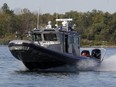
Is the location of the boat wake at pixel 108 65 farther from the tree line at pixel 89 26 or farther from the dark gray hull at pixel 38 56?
the tree line at pixel 89 26

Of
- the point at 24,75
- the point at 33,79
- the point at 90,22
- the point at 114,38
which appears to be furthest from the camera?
the point at 90,22

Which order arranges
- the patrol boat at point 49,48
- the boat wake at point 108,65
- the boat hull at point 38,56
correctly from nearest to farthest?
the boat hull at point 38,56, the patrol boat at point 49,48, the boat wake at point 108,65

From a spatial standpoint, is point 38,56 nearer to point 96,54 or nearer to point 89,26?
point 96,54

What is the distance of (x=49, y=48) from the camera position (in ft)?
141

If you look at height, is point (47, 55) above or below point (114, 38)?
above

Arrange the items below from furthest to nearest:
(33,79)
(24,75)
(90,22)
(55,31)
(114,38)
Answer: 1. (90,22)
2. (114,38)
3. (55,31)
4. (24,75)
5. (33,79)

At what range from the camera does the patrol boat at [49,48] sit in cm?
4134

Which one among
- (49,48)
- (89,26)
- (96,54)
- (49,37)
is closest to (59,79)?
(49,48)

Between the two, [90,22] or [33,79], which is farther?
[90,22]

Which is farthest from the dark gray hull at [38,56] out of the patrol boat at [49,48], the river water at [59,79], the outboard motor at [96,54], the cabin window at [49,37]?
the outboard motor at [96,54]

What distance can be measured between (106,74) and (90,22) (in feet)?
392

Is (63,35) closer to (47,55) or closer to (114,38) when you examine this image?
(47,55)

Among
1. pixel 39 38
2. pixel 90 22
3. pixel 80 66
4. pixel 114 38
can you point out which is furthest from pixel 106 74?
pixel 90 22

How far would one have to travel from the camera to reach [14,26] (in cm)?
15050
